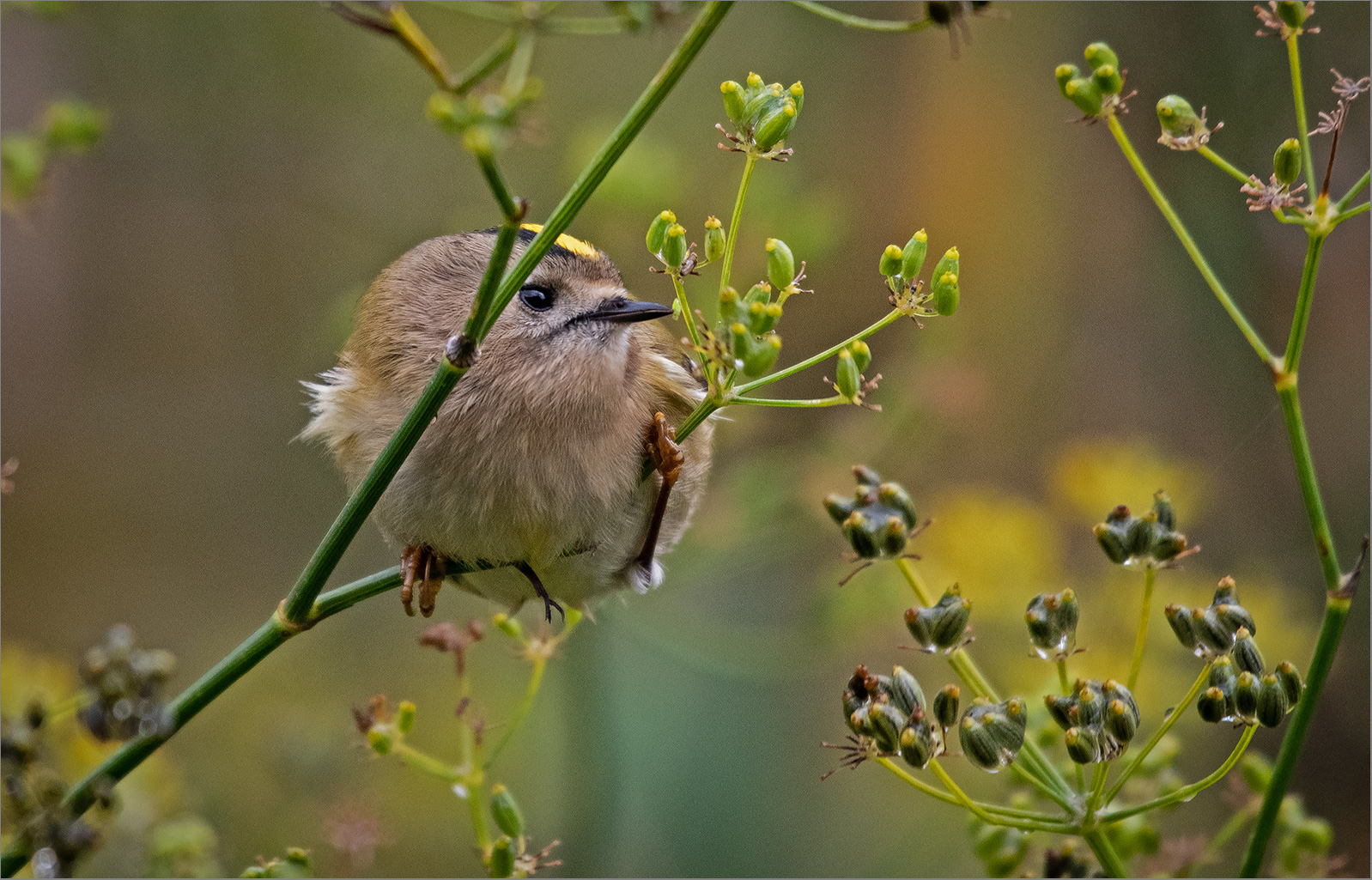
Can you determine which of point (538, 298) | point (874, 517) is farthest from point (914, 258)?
point (538, 298)

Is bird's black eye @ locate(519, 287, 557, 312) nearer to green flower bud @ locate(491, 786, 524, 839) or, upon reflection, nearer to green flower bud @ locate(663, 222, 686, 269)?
green flower bud @ locate(663, 222, 686, 269)

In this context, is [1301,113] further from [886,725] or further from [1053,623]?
[886,725]

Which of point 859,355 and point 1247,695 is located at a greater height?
point 859,355

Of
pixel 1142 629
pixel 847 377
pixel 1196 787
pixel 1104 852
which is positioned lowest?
pixel 1104 852

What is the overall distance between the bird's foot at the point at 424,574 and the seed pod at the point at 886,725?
1007mm

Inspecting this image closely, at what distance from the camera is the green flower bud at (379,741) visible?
5.37ft

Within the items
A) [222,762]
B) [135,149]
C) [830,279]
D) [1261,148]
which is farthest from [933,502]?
[135,149]

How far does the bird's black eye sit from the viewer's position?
2.13 metres

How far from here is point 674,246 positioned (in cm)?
137

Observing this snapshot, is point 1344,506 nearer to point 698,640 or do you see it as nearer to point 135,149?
point 698,640

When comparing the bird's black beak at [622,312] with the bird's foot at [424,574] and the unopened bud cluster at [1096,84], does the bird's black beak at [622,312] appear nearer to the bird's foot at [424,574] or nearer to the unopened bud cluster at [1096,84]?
the bird's foot at [424,574]

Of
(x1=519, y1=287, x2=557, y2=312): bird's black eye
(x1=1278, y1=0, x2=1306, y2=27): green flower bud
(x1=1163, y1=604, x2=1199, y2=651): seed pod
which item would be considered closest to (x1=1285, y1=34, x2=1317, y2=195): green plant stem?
(x1=1278, y1=0, x2=1306, y2=27): green flower bud

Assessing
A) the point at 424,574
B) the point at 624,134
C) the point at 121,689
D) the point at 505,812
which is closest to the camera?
the point at 624,134

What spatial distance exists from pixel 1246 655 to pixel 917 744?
1.36 ft
